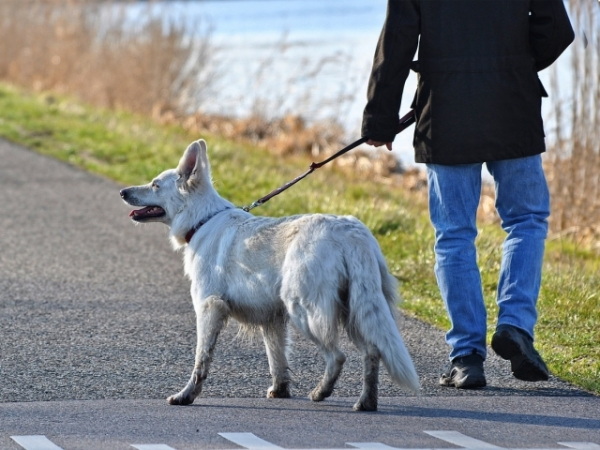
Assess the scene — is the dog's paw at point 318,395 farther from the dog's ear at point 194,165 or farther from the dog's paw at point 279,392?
the dog's ear at point 194,165

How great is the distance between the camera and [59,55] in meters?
20.3

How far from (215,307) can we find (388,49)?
1.51 meters

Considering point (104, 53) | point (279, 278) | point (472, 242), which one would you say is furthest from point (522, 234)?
point (104, 53)

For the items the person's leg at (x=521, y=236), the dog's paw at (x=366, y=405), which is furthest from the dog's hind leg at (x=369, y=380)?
the person's leg at (x=521, y=236)

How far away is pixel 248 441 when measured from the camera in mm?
4637

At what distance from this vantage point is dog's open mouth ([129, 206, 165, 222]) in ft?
19.2

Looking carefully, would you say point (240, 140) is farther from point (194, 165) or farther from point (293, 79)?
point (194, 165)

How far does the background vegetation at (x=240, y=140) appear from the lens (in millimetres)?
7742

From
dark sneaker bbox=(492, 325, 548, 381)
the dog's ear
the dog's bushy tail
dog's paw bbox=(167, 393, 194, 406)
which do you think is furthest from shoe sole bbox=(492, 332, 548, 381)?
the dog's ear

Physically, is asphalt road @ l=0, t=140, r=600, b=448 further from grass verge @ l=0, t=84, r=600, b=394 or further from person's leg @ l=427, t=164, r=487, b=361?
grass verge @ l=0, t=84, r=600, b=394

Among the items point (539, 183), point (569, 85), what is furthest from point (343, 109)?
point (539, 183)

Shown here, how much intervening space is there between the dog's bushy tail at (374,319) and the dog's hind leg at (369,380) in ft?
0.12

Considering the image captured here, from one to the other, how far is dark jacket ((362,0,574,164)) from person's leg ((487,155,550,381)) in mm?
127

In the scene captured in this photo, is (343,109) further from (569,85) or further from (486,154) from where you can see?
(486,154)
